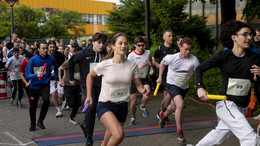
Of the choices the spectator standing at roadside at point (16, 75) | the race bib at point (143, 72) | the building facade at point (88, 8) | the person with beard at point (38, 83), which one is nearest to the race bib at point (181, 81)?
the race bib at point (143, 72)

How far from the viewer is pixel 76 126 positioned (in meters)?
7.70

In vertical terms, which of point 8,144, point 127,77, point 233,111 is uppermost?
point 127,77

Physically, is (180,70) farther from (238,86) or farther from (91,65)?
(238,86)

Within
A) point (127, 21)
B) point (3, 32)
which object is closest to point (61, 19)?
point (3, 32)

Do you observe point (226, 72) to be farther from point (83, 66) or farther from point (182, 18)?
point (182, 18)

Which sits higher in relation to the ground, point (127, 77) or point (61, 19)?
point (61, 19)

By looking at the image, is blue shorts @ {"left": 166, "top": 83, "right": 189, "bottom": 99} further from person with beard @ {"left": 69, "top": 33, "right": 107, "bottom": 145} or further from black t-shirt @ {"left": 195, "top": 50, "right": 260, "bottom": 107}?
black t-shirt @ {"left": 195, "top": 50, "right": 260, "bottom": 107}

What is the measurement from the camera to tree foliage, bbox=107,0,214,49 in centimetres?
1866

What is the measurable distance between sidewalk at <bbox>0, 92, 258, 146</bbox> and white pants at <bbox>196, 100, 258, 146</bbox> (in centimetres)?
174

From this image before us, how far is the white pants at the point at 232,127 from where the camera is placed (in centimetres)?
395

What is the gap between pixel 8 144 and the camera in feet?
20.8

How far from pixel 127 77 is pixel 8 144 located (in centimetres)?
298

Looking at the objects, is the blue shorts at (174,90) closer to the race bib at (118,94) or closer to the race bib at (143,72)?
the race bib at (143,72)

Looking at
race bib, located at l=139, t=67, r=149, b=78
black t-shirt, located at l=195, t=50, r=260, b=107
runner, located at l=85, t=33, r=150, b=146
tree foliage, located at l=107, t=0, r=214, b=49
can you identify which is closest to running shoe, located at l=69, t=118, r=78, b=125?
race bib, located at l=139, t=67, r=149, b=78
